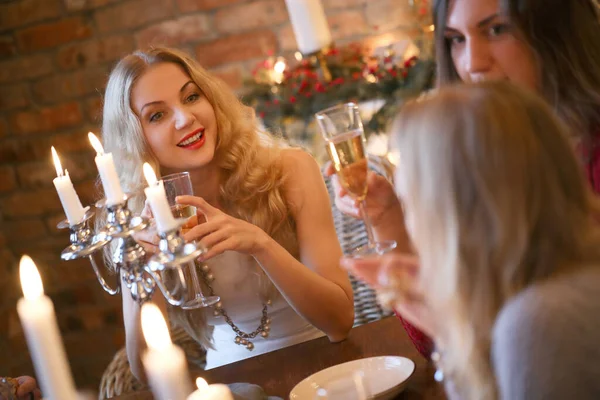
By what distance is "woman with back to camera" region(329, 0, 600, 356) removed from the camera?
56.9 inches

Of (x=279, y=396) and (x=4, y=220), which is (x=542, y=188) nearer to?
(x=279, y=396)

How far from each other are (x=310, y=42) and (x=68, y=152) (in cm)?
127

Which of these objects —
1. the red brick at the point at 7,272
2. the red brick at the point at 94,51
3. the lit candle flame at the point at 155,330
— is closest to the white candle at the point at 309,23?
the red brick at the point at 94,51

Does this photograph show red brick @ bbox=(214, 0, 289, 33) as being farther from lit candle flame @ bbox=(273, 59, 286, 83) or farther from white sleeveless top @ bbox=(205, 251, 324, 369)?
white sleeveless top @ bbox=(205, 251, 324, 369)

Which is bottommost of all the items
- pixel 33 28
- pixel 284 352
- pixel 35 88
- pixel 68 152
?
pixel 284 352

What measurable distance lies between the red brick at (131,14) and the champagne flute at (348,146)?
2621 mm

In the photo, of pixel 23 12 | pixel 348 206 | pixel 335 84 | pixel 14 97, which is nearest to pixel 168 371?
pixel 348 206

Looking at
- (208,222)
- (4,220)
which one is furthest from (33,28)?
(208,222)

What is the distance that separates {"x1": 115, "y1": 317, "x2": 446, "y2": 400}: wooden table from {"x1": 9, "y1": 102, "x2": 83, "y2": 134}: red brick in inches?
90.1

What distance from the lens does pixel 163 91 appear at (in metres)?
2.10

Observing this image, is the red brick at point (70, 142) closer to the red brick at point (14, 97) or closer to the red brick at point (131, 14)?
the red brick at point (14, 97)

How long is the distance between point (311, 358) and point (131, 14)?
2.59m

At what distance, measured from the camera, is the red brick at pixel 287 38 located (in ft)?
12.4

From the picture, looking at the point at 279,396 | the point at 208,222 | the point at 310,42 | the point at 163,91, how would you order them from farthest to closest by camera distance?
the point at 310,42, the point at 163,91, the point at 208,222, the point at 279,396
